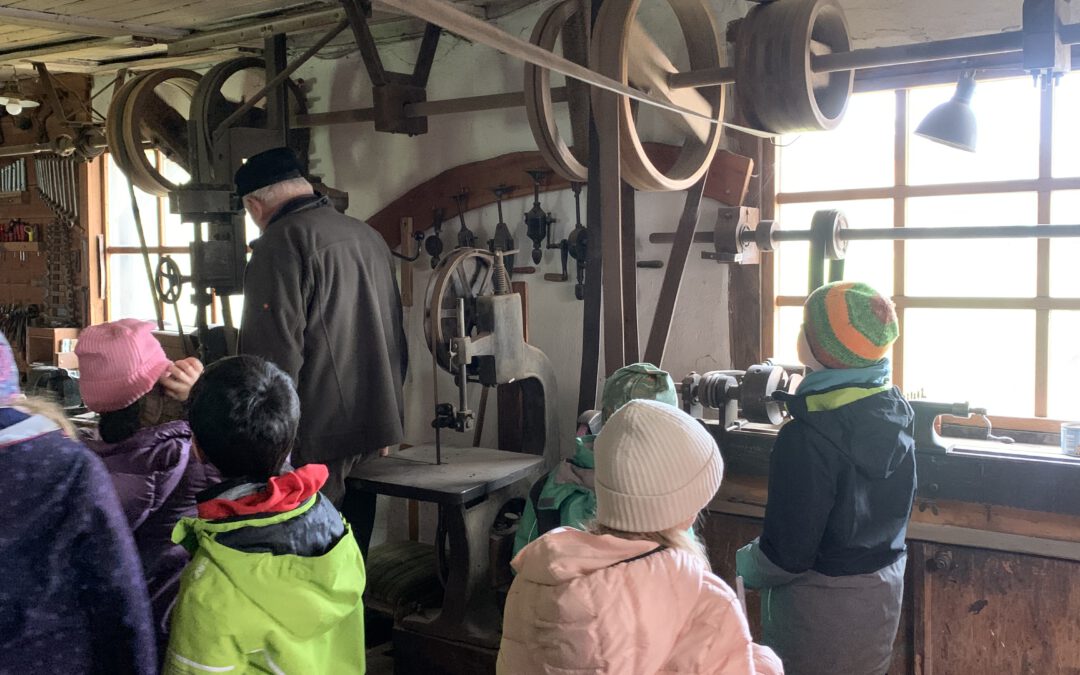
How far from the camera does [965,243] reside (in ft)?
9.55

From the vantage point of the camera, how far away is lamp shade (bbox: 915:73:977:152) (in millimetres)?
2176

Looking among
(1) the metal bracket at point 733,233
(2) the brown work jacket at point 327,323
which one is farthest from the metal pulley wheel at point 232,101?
(1) the metal bracket at point 733,233

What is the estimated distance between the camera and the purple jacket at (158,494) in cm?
145

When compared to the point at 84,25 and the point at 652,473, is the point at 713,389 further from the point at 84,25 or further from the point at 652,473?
the point at 84,25

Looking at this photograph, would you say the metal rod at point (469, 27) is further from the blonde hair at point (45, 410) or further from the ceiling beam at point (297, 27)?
the ceiling beam at point (297, 27)

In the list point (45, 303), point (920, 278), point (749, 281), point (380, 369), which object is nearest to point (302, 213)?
point (380, 369)

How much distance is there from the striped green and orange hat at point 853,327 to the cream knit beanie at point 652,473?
0.62 m

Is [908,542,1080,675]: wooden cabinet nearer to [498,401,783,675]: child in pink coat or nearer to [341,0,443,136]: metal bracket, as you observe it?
[498,401,783,675]: child in pink coat

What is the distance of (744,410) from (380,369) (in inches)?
39.3

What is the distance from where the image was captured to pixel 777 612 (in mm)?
1797

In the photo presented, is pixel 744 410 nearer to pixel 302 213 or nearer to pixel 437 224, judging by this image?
pixel 302 213

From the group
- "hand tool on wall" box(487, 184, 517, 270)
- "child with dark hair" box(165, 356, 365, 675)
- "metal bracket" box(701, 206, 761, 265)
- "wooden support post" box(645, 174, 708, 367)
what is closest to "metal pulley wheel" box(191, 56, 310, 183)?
"hand tool on wall" box(487, 184, 517, 270)

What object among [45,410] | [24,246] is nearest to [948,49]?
[45,410]

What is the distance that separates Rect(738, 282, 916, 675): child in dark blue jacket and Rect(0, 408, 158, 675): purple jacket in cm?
109
